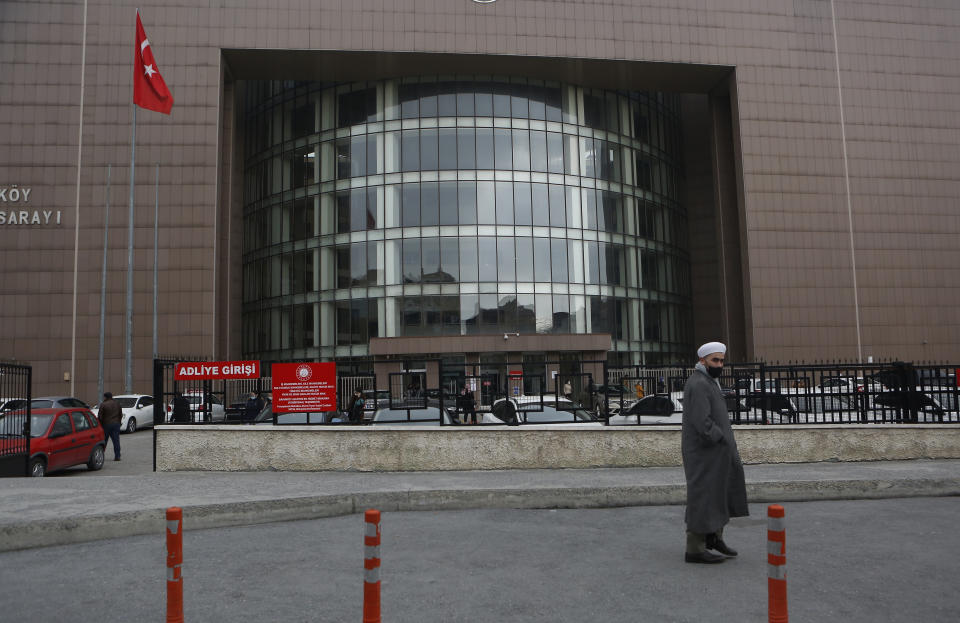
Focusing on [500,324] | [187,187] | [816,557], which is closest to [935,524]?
Result: [816,557]

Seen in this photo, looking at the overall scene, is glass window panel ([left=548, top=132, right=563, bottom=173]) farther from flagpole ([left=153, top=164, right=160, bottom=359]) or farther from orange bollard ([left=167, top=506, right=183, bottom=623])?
orange bollard ([left=167, top=506, right=183, bottom=623])

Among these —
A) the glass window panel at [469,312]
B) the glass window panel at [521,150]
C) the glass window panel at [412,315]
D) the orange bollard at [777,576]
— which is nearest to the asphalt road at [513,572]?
the orange bollard at [777,576]

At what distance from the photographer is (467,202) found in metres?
43.1

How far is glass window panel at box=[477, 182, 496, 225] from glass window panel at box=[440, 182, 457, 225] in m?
1.36

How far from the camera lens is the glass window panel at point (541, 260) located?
141 feet

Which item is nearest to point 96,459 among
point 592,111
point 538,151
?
point 538,151

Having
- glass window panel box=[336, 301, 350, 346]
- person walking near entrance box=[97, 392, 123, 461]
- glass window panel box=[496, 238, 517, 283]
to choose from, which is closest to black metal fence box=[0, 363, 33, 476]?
person walking near entrance box=[97, 392, 123, 461]

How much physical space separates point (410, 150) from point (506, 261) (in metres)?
8.45

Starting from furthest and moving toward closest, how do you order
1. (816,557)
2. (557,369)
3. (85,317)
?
(85,317), (557,369), (816,557)

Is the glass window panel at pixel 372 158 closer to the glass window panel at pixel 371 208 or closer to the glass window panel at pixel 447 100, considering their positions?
the glass window panel at pixel 371 208

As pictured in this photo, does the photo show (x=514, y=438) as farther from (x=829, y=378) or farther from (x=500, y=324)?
(x=500, y=324)

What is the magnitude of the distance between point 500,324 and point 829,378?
1171 inches

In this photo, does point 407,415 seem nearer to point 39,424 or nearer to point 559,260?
point 39,424

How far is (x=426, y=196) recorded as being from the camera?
4312 centimetres
